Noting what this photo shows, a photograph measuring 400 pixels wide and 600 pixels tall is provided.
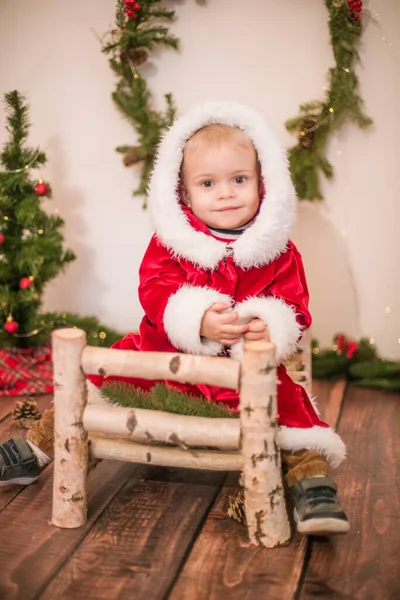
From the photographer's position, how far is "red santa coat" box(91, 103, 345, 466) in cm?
156

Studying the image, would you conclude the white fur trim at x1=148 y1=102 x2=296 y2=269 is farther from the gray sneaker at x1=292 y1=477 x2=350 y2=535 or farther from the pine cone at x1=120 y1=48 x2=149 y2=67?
the pine cone at x1=120 y1=48 x2=149 y2=67

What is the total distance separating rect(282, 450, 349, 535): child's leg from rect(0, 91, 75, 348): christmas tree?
3.46 ft

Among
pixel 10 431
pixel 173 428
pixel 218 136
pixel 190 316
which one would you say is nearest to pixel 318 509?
pixel 173 428

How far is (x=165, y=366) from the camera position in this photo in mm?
1380

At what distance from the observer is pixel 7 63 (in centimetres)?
246

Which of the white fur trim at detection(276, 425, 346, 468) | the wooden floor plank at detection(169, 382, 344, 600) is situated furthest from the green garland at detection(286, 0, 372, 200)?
the wooden floor plank at detection(169, 382, 344, 600)

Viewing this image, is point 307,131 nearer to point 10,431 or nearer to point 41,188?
point 41,188

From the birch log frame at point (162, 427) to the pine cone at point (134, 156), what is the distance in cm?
110

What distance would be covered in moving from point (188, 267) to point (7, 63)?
1.23 metres

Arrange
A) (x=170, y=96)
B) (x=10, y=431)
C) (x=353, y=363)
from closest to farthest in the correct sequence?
(x=10, y=431)
(x=170, y=96)
(x=353, y=363)

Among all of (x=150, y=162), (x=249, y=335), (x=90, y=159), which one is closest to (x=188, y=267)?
(x=249, y=335)

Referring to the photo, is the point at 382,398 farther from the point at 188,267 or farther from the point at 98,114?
the point at 98,114

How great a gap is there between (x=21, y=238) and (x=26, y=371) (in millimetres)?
421

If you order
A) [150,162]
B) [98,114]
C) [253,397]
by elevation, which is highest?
[98,114]
